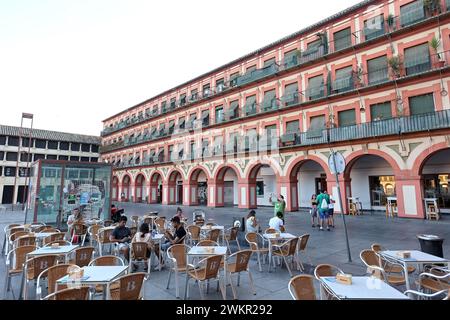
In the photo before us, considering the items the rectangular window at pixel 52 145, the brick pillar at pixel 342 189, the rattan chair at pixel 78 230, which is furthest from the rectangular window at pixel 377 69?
the rectangular window at pixel 52 145

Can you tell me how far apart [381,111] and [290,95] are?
6244mm

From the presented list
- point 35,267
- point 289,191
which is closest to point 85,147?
point 289,191

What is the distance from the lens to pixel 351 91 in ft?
53.3

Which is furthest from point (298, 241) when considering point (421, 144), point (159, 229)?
point (421, 144)

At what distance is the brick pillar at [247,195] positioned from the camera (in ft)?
69.9

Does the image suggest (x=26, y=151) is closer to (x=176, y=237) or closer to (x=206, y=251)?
(x=176, y=237)

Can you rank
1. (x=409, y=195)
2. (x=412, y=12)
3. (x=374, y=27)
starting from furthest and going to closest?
1. (x=374, y=27)
2. (x=412, y=12)
3. (x=409, y=195)

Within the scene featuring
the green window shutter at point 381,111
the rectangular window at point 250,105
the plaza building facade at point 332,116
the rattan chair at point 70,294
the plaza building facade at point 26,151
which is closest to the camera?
the rattan chair at point 70,294

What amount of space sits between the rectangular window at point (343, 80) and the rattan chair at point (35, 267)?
57.9 ft

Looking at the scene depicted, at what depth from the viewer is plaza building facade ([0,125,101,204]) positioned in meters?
35.5

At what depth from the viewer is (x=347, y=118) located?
1694cm

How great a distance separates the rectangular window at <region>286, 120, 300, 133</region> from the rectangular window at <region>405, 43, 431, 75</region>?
23.6ft

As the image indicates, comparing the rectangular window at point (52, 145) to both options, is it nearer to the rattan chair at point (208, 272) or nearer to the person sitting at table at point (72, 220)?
the person sitting at table at point (72, 220)

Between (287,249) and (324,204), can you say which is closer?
(287,249)
